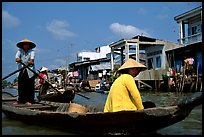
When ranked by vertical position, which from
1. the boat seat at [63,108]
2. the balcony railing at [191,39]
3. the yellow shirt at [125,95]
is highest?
the balcony railing at [191,39]

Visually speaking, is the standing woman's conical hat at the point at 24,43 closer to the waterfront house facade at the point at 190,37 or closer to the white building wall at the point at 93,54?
the waterfront house facade at the point at 190,37

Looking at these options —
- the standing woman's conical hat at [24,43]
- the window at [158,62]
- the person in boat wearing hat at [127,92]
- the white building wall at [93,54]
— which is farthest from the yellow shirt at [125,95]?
the white building wall at [93,54]

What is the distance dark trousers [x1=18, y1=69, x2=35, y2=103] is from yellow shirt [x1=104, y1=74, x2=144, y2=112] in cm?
305

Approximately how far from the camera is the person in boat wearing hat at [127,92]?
11.9 feet

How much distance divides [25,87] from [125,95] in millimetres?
3294

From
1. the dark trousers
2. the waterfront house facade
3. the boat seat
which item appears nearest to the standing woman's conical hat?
the dark trousers

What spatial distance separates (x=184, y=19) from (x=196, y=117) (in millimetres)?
13854

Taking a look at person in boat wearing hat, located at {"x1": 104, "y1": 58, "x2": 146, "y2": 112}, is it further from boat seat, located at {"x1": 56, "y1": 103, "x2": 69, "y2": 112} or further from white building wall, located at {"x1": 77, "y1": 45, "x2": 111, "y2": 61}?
white building wall, located at {"x1": 77, "y1": 45, "x2": 111, "y2": 61}

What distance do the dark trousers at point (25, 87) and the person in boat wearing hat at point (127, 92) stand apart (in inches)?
119

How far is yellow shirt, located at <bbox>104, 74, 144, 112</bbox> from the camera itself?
11.8ft

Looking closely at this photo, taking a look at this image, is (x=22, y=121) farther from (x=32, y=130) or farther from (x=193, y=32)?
(x=193, y=32)

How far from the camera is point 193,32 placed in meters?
18.4

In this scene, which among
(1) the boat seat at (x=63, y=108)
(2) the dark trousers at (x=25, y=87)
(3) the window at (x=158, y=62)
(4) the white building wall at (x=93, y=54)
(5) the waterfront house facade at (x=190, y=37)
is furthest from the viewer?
(4) the white building wall at (x=93, y=54)

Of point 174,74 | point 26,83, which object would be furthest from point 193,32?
point 26,83
